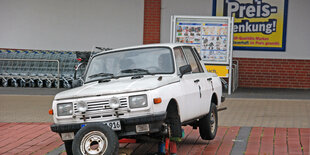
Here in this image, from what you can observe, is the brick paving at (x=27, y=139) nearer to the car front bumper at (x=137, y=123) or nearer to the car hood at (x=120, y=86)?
A: the car hood at (x=120, y=86)

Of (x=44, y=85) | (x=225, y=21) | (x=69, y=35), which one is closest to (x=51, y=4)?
(x=69, y=35)

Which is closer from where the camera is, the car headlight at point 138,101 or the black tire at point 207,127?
the car headlight at point 138,101

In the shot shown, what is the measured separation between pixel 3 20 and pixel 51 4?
6.31ft

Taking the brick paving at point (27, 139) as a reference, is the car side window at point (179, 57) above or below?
above

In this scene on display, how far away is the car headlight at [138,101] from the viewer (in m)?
7.23

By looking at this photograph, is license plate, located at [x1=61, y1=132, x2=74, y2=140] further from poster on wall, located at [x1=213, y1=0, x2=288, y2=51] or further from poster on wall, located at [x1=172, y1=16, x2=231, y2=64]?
poster on wall, located at [x1=213, y1=0, x2=288, y2=51]

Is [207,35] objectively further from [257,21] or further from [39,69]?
[39,69]

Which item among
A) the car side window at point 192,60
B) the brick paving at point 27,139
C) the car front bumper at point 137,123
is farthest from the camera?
the car side window at point 192,60

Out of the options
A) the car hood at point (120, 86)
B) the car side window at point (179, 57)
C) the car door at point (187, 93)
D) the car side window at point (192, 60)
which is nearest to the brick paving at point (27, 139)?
the car hood at point (120, 86)

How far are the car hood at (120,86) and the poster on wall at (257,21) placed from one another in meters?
12.2

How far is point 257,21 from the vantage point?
1994 cm

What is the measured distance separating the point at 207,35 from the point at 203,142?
890 centimetres

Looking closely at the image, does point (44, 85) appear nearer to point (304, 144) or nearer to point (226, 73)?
point (226, 73)

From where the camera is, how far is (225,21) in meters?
17.9
